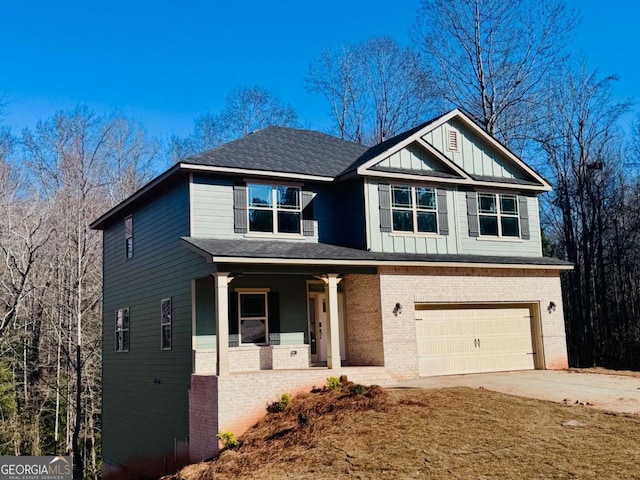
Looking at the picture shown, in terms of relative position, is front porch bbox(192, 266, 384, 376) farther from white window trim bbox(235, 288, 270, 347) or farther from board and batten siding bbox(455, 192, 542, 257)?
board and batten siding bbox(455, 192, 542, 257)

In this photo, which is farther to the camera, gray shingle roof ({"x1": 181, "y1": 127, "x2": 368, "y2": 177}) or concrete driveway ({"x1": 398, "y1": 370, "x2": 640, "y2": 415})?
gray shingle roof ({"x1": 181, "y1": 127, "x2": 368, "y2": 177})

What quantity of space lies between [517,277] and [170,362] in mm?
10355

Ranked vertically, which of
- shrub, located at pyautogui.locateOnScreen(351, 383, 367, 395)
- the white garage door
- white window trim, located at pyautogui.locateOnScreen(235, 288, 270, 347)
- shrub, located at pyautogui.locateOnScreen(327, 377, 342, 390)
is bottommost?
→ shrub, located at pyautogui.locateOnScreen(351, 383, 367, 395)

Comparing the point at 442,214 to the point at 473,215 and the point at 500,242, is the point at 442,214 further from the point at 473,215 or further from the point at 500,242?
the point at 500,242

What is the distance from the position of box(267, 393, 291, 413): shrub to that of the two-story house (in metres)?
0.25

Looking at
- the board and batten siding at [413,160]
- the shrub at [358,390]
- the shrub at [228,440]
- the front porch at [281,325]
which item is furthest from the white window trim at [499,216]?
the shrub at [228,440]

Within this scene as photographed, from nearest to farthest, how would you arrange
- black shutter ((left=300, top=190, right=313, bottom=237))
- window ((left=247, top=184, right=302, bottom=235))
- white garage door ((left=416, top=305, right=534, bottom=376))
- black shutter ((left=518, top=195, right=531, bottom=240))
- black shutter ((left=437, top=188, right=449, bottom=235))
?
window ((left=247, top=184, right=302, bottom=235)), black shutter ((left=300, top=190, right=313, bottom=237)), white garage door ((left=416, top=305, right=534, bottom=376)), black shutter ((left=437, top=188, right=449, bottom=235)), black shutter ((left=518, top=195, right=531, bottom=240))

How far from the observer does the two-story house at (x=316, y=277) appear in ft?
52.0

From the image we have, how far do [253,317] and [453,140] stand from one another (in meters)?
8.13

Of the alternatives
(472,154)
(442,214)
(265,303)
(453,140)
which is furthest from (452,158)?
(265,303)

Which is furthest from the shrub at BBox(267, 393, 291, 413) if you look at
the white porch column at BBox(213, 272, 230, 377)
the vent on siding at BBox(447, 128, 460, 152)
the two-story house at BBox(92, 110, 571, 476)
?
the vent on siding at BBox(447, 128, 460, 152)

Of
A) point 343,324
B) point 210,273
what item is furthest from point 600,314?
point 210,273

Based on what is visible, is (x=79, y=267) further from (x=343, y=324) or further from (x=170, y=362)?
(x=343, y=324)

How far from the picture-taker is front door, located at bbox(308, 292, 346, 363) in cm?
1806
